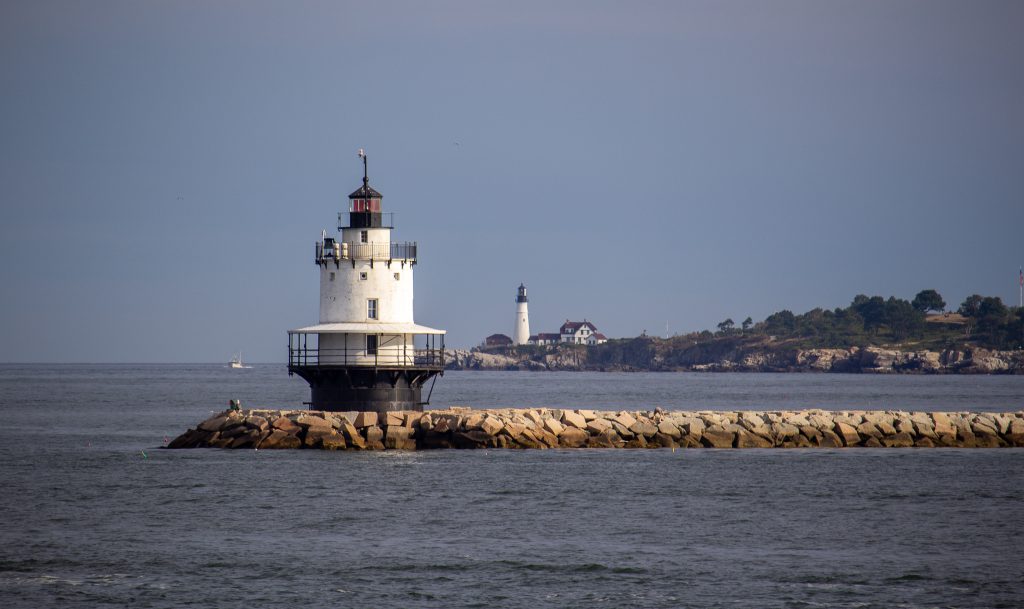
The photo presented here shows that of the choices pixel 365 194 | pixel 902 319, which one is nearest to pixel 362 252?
pixel 365 194

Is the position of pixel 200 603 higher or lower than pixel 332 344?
lower

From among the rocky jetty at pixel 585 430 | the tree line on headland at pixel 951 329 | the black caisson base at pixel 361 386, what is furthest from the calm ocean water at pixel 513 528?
the tree line on headland at pixel 951 329

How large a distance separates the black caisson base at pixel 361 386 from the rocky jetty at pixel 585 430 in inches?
26.3

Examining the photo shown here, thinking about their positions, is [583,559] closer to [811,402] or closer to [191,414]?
[191,414]

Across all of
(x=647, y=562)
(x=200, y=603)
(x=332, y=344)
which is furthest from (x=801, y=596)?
(x=332, y=344)

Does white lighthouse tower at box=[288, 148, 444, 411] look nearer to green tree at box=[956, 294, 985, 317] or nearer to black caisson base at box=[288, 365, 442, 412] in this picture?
black caisson base at box=[288, 365, 442, 412]

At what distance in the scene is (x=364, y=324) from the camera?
38.9 meters

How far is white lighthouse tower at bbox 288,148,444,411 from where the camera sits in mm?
39000

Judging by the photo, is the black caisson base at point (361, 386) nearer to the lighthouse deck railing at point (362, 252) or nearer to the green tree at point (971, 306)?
the lighthouse deck railing at point (362, 252)

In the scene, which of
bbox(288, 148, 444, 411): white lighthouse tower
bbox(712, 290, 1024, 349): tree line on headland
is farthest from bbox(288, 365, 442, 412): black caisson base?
bbox(712, 290, 1024, 349): tree line on headland

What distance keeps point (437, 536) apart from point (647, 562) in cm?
440

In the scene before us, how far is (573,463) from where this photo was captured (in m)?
37.0

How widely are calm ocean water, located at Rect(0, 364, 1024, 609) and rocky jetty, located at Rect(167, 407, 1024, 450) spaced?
932 millimetres

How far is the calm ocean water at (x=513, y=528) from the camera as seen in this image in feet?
70.3
